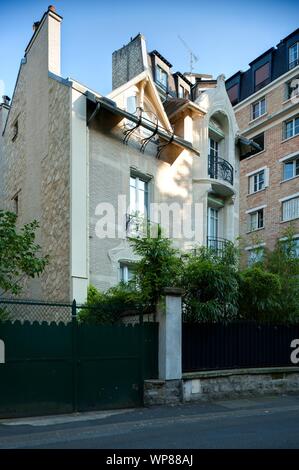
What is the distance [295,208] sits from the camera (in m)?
30.4

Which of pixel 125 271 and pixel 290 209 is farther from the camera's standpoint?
pixel 290 209

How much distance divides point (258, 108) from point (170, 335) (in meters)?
28.7

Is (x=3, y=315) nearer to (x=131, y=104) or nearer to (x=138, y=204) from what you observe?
(x=138, y=204)

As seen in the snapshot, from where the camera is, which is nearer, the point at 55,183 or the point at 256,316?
the point at 256,316

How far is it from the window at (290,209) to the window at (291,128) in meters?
4.66

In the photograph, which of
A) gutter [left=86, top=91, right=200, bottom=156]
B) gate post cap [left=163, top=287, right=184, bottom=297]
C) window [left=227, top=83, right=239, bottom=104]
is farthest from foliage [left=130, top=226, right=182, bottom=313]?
window [left=227, top=83, right=239, bottom=104]

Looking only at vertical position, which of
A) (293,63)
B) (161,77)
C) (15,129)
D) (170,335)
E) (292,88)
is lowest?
(170,335)

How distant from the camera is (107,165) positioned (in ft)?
50.3

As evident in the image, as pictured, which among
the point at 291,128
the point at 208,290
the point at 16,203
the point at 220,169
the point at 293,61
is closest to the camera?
the point at 208,290

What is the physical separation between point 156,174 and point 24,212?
5212 millimetres

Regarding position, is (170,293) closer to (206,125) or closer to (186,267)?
(186,267)

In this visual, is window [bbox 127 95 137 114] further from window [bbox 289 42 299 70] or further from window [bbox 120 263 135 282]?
window [bbox 289 42 299 70]

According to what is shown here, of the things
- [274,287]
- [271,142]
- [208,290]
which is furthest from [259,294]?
[271,142]
